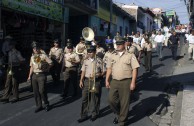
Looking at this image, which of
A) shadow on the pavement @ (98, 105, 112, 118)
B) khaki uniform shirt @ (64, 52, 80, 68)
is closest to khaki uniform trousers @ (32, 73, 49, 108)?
shadow on the pavement @ (98, 105, 112, 118)

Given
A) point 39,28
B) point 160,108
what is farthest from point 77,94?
point 39,28

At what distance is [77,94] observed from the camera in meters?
10.4

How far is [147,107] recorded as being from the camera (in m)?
8.72

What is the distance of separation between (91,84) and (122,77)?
1.03 meters

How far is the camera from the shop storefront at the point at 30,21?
14.3 metres

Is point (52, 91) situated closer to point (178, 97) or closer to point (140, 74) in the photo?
point (178, 97)

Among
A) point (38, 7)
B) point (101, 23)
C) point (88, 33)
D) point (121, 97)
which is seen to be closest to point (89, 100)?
point (121, 97)

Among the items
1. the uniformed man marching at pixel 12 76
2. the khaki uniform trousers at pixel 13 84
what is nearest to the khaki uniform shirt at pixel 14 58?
the uniformed man marching at pixel 12 76

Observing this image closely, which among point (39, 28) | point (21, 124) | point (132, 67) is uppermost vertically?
point (39, 28)

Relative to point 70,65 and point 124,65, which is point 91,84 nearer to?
point 124,65

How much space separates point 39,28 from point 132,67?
11934 mm

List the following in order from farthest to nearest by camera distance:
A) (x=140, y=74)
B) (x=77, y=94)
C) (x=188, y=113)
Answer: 1. (x=140, y=74)
2. (x=77, y=94)
3. (x=188, y=113)

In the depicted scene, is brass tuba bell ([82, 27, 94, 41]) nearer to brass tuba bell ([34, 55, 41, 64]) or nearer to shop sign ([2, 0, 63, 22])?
shop sign ([2, 0, 63, 22])

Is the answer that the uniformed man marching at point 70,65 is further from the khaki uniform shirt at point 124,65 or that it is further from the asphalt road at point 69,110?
the khaki uniform shirt at point 124,65
